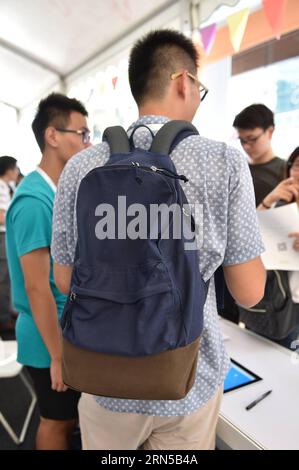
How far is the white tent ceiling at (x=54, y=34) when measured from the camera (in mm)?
1329

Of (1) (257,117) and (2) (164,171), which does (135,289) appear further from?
(1) (257,117)

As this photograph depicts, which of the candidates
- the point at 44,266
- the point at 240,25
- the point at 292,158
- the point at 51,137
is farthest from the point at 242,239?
the point at 240,25

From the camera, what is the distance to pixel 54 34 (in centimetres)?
159

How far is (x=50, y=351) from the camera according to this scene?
95 centimetres

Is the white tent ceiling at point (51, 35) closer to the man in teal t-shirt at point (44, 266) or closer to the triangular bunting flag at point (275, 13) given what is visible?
the man in teal t-shirt at point (44, 266)

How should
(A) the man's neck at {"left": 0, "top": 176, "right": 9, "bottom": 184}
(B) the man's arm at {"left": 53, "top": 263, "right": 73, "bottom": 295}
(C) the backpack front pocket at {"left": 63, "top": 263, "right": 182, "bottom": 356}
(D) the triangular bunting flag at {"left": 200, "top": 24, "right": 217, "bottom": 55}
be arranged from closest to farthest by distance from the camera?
(C) the backpack front pocket at {"left": 63, "top": 263, "right": 182, "bottom": 356} → (B) the man's arm at {"left": 53, "top": 263, "right": 73, "bottom": 295} → (A) the man's neck at {"left": 0, "top": 176, "right": 9, "bottom": 184} → (D) the triangular bunting flag at {"left": 200, "top": 24, "right": 217, "bottom": 55}

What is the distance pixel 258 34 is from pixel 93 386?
1767 millimetres

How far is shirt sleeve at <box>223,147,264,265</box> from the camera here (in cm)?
57

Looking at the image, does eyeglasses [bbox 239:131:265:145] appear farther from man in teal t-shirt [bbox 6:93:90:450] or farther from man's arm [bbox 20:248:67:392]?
man's arm [bbox 20:248:67:392]

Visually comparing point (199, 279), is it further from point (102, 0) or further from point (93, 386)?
point (102, 0)

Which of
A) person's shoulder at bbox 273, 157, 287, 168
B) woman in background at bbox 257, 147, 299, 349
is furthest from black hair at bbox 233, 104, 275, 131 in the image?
woman in background at bbox 257, 147, 299, 349

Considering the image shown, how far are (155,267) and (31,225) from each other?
0.54 meters

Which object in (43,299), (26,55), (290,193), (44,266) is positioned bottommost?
(43,299)

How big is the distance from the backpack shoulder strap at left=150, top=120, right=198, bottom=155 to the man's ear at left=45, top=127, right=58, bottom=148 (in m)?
0.62
